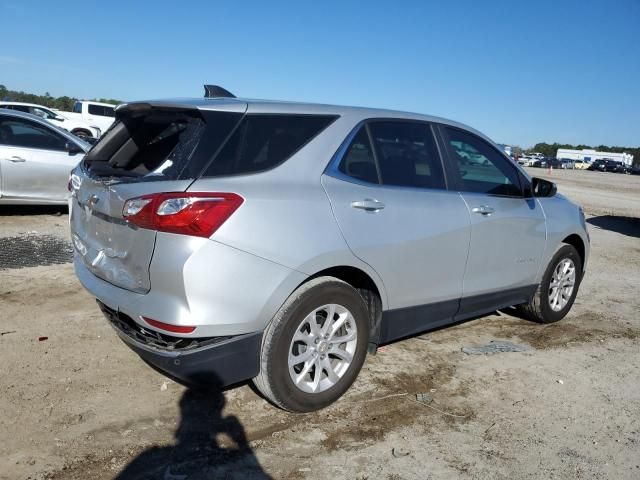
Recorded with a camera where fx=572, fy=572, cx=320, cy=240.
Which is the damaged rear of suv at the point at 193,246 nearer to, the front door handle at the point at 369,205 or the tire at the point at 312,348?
the tire at the point at 312,348

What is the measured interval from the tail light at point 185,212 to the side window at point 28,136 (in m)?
6.56

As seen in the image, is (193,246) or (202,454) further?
(202,454)

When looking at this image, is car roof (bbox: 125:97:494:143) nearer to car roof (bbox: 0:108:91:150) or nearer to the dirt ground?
the dirt ground

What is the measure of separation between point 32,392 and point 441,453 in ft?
8.15

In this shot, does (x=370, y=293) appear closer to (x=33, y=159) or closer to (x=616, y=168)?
(x=33, y=159)

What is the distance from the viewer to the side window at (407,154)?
12.5ft

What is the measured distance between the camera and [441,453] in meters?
3.16

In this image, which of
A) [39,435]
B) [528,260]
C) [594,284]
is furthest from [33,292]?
[594,284]

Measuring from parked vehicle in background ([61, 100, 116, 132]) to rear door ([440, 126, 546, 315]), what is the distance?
78.5 ft

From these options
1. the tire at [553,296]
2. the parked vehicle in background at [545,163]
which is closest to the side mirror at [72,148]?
the tire at [553,296]

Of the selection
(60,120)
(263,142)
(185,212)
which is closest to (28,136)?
(263,142)

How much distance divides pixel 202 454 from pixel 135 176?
155cm

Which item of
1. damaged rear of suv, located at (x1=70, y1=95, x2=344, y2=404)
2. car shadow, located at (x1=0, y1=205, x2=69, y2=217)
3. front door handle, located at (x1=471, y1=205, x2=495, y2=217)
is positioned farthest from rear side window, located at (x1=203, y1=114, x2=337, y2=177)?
car shadow, located at (x1=0, y1=205, x2=69, y2=217)

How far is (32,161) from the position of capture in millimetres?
8297
